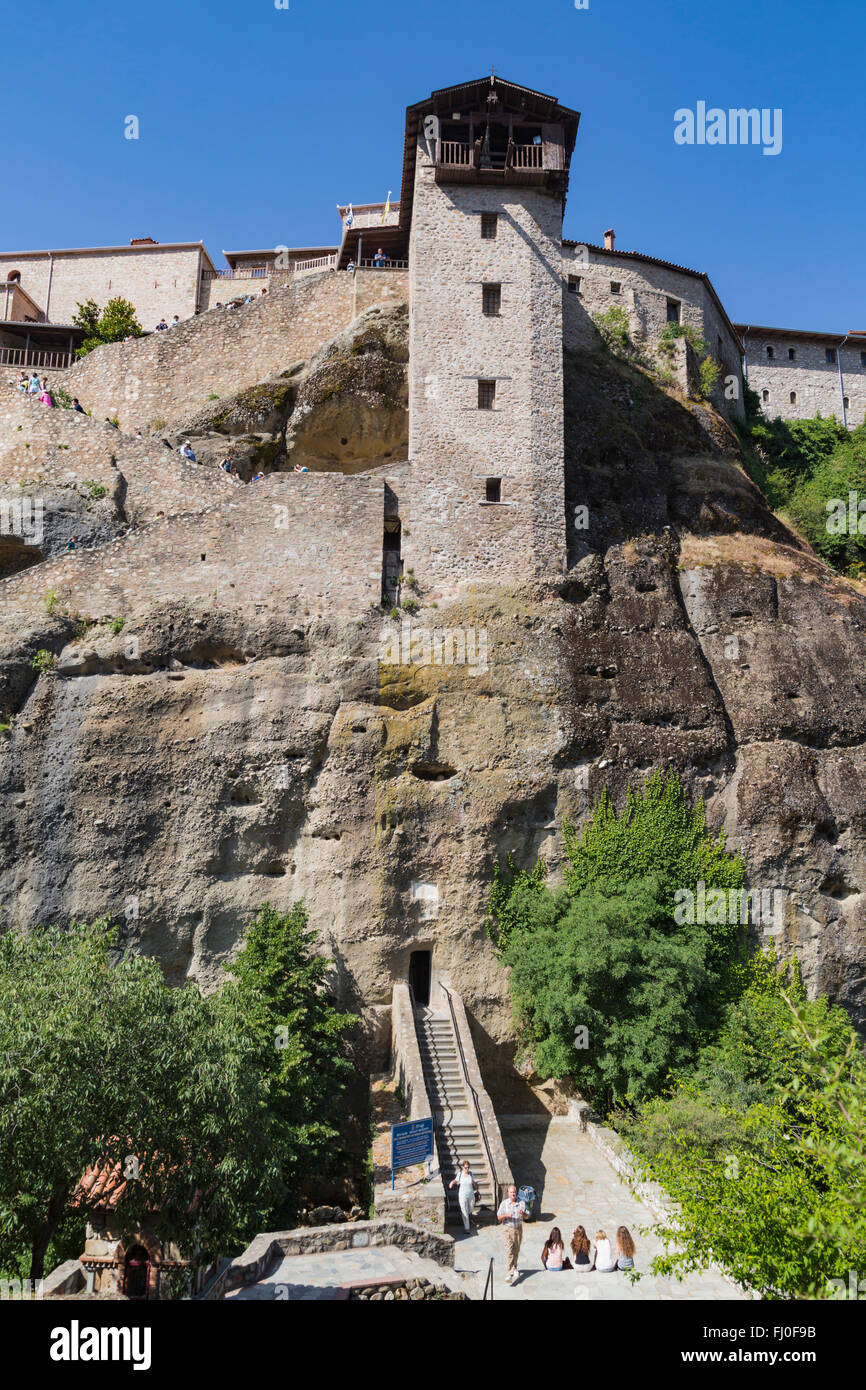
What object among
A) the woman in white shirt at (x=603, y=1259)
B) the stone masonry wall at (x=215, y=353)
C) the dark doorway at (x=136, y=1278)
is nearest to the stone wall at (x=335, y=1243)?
the dark doorway at (x=136, y=1278)

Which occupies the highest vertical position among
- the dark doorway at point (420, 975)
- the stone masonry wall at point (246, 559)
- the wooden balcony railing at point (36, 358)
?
the wooden balcony railing at point (36, 358)

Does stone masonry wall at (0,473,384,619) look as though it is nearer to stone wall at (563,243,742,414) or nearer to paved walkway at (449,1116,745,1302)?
paved walkway at (449,1116,745,1302)

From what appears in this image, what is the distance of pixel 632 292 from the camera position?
37781mm

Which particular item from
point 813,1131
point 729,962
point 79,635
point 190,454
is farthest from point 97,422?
point 813,1131

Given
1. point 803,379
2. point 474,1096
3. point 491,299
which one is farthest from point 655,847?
point 803,379

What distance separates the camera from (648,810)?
2370 centimetres

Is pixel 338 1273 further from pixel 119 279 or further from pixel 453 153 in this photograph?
pixel 119 279

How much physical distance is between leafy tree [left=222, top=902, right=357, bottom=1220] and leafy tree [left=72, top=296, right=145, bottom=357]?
2525 centimetres

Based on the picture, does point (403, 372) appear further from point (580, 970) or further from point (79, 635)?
point (580, 970)

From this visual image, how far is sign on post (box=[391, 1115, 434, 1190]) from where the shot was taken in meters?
17.0

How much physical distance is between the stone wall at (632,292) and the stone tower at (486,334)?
701 cm

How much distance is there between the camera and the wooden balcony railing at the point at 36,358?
38.2 meters

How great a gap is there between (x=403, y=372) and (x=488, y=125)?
7303mm

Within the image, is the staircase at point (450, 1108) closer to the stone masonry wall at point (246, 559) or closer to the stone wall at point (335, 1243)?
the stone wall at point (335, 1243)
